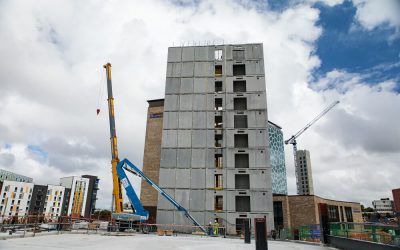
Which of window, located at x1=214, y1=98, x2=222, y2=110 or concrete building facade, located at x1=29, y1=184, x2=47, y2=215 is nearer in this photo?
window, located at x1=214, y1=98, x2=222, y2=110

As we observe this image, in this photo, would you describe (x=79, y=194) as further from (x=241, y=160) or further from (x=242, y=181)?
(x=242, y=181)

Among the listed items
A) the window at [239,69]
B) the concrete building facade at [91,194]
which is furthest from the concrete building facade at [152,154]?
the concrete building facade at [91,194]

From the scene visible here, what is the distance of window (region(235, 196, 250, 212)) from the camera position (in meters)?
38.5

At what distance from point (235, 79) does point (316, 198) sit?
2494cm

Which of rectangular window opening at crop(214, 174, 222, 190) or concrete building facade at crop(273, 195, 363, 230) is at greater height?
rectangular window opening at crop(214, 174, 222, 190)

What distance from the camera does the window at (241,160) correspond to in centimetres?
4088

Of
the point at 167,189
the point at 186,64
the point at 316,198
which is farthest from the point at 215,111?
the point at 316,198

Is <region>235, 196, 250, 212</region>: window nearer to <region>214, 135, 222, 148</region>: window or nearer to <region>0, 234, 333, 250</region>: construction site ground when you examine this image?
<region>214, 135, 222, 148</region>: window

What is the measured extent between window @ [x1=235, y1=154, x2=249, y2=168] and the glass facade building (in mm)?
77359

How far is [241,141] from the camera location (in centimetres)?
4219

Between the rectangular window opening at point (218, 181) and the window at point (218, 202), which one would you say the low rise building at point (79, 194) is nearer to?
the rectangular window opening at point (218, 181)

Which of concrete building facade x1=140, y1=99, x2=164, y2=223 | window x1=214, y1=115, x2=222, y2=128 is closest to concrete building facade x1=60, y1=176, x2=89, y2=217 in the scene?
concrete building facade x1=140, y1=99, x2=164, y2=223

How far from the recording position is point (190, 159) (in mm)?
40438

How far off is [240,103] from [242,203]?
49.9 ft
